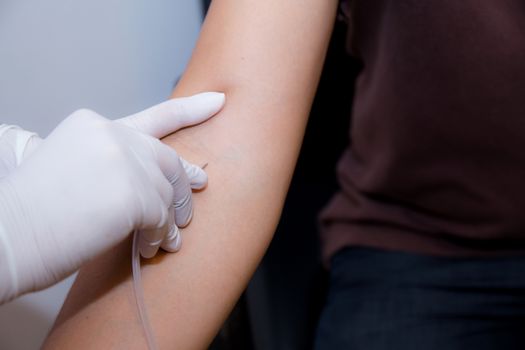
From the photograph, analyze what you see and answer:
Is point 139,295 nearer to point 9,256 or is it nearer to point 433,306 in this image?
point 9,256

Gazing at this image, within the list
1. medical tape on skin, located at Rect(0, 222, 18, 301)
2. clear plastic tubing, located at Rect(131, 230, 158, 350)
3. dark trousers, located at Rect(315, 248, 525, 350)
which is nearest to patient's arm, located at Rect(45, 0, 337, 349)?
clear plastic tubing, located at Rect(131, 230, 158, 350)

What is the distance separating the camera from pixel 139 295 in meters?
0.67

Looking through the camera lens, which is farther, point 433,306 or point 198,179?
point 433,306

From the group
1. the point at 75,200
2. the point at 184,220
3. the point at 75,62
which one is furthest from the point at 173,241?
the point at 75,62

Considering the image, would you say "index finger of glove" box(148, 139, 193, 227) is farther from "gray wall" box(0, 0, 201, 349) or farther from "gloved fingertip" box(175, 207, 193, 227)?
"gray wall" box(0, 0, 201, 349)

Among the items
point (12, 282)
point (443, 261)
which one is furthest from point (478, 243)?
point (12, 282)

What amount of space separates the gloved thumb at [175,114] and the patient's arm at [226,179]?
0.02 meters

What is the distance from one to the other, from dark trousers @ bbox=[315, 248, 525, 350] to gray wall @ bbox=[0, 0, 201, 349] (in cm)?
55

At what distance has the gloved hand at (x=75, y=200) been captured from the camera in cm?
56

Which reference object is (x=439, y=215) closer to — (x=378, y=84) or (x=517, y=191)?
(x=517, y=191)

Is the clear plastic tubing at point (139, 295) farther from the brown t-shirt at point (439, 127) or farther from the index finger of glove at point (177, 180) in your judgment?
the brown t-shirt at point (439, 127)

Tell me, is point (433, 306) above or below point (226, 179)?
below

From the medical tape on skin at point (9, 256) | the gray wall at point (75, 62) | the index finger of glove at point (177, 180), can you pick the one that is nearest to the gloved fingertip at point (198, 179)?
the index finger of glove at point (177, 180)

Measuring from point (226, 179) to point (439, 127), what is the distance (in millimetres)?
387
